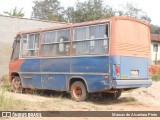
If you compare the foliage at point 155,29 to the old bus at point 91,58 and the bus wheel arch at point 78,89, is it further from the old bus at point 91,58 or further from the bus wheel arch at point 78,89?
the bus wheel arch at point 78,89

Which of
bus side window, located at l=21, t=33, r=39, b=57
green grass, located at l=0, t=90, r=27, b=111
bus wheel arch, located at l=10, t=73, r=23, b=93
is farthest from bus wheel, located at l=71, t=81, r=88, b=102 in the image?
bus wheel arch, located at l=10, t=73, r=23, b=93

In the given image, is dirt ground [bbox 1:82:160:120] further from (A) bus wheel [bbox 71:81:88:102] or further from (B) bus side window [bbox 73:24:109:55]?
(B) bus side window [bbox 73:24:109:55]

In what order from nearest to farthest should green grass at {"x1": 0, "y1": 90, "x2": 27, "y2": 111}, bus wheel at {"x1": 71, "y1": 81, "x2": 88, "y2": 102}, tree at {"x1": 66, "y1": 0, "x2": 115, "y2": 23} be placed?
green grass at {"x1": 0, "y1": 90, "x2": 27, "y2": 111} → bus wheel at {"x1": 71, "y1": 81, "x2": 88, "y2": 102} → tree at {"x1": 66, "y1": 0, "x2": 115, "y2": 23}

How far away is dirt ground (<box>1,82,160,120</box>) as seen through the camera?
11.1 meters

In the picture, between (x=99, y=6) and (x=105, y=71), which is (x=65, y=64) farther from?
(x=99, y=6)

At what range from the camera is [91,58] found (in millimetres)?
12773

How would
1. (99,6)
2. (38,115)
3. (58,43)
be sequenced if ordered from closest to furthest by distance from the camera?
(38,115)
(58,43)
(99,6)

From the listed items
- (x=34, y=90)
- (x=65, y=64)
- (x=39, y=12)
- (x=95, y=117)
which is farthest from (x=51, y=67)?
(x=39, y=12)

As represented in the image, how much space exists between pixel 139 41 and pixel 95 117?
14.7 ft

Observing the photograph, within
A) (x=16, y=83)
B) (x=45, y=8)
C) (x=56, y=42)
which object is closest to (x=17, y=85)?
(x=16, y=83)

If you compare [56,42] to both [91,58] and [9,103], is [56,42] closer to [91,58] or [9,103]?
[91,58]

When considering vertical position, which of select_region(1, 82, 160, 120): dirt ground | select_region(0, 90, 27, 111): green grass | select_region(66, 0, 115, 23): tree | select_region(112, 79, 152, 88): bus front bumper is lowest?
select_region(1, 82, 160, 120): dirt ground

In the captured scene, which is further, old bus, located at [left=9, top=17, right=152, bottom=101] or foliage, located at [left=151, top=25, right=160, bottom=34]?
foliage, located at [left=151, top=25, right=160, bottom=34]

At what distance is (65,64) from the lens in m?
13.8
